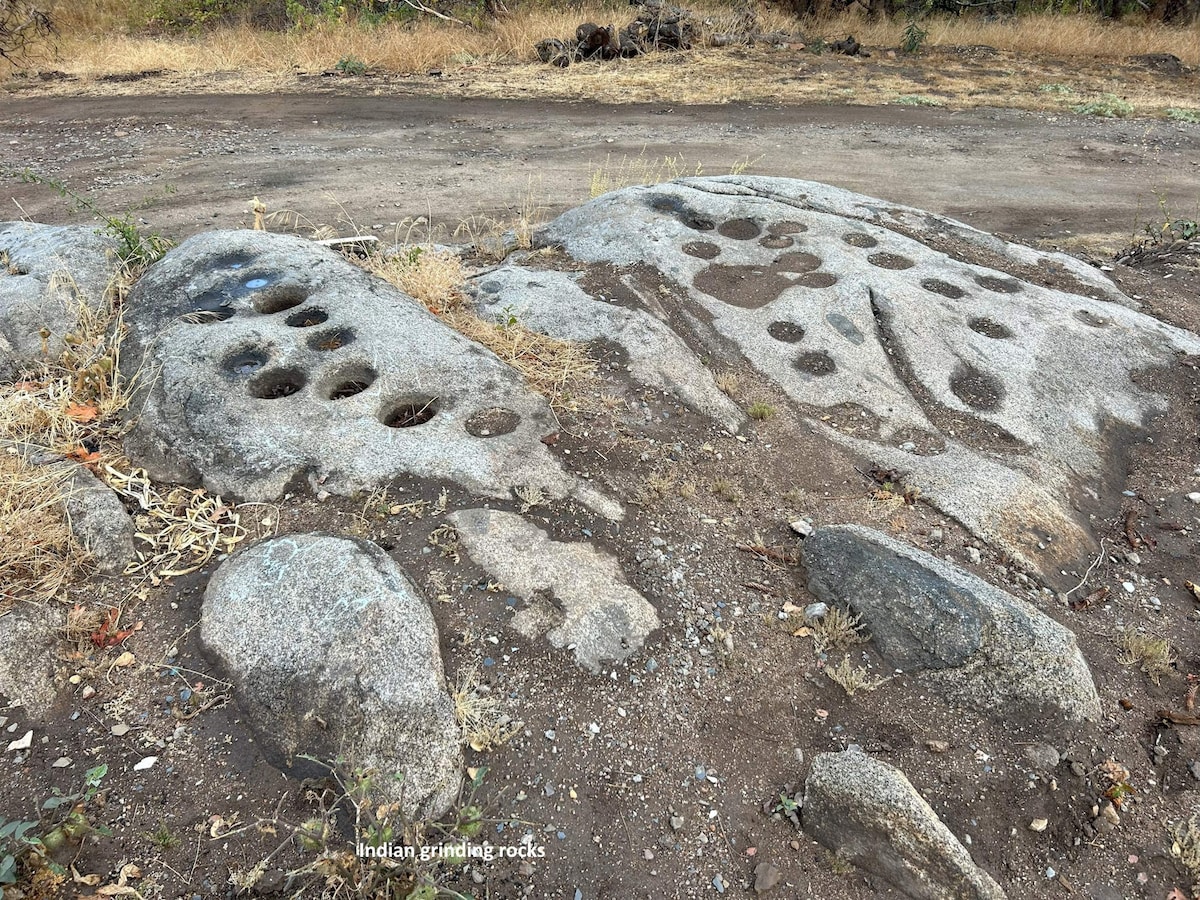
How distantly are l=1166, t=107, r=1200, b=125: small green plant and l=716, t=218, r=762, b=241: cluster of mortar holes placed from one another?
36.7 feet

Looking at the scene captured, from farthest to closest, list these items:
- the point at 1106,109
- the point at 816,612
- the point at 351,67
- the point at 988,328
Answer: the point at 351,67
the point at 1106,109
the point at 988,328
the point at 816,612

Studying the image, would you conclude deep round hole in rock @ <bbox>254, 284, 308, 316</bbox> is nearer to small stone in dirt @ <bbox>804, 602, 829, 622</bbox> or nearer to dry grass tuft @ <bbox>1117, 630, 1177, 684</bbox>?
small stone in dirt @ <bbox>804, 602, 829, 622</bbox>

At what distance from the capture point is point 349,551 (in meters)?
3.01

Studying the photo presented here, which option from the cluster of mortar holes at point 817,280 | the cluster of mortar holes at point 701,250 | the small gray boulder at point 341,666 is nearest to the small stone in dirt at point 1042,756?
the small gray boulder at point 341,666

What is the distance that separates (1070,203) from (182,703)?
10.8 meters

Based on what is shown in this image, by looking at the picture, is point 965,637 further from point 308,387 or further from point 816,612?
point 308,387

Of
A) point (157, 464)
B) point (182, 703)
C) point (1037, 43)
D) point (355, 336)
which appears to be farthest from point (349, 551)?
point (1037, 43)

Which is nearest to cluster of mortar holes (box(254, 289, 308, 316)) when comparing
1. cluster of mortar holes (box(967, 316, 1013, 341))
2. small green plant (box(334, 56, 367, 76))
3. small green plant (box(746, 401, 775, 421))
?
small green plant (box(746, 401, 775, 421))

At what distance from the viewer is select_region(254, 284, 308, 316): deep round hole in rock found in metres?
4.59

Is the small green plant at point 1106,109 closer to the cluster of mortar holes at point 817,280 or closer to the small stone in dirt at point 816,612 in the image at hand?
the cluster of mortar holes at point 817,280

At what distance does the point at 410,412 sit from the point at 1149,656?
3.67 metres

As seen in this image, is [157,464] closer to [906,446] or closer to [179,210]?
[906,446]

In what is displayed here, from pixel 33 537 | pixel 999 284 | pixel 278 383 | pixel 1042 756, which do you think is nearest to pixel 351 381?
pixel 278 383

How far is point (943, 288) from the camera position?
5691mm
